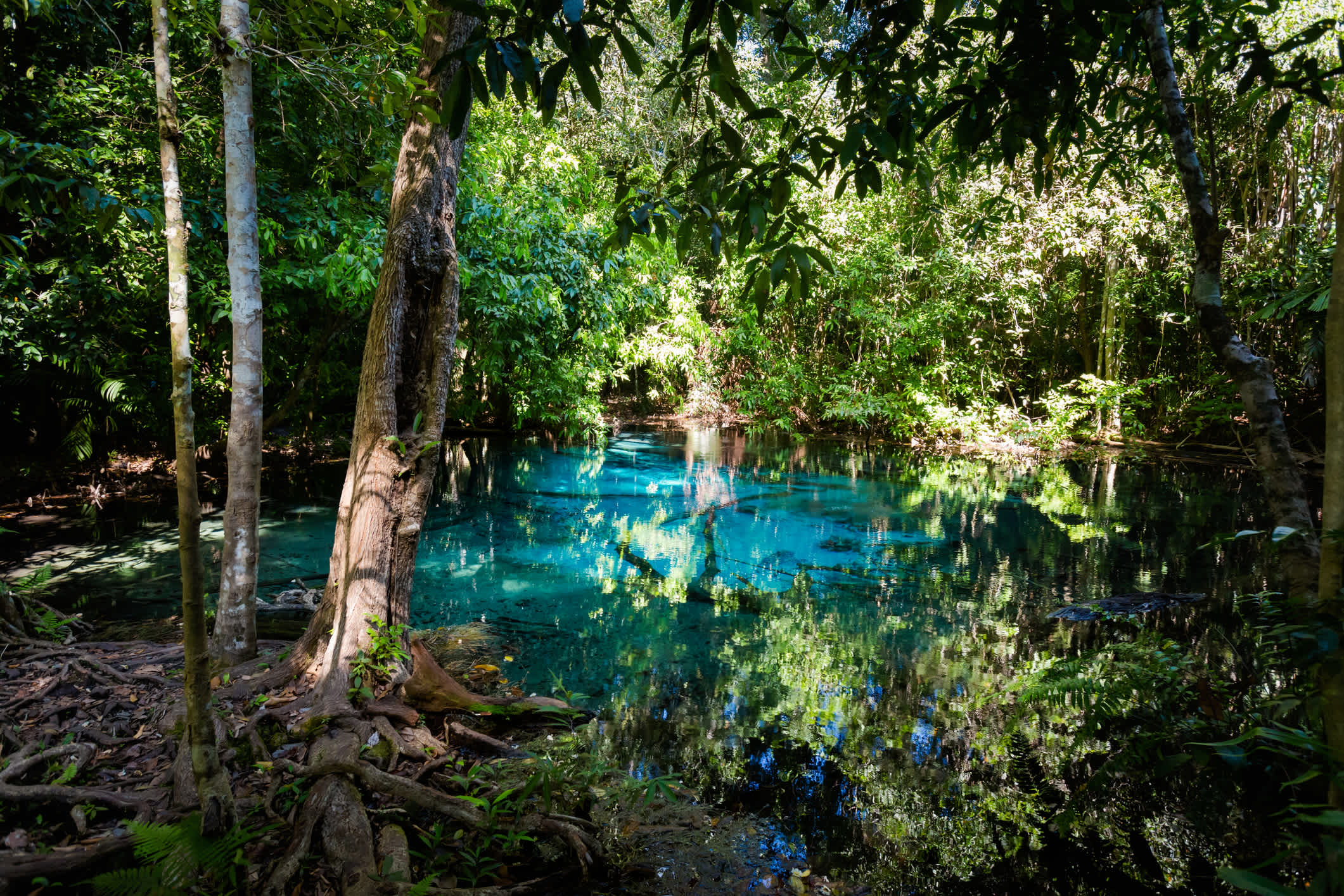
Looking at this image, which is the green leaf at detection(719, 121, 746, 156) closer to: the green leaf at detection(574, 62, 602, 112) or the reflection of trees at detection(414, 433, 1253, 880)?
the green leaf at detection(574, 62, 602, 112)

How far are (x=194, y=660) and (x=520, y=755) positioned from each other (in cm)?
157

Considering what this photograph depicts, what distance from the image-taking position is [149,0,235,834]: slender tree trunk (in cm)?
212

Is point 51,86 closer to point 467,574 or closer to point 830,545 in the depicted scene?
point 467,574

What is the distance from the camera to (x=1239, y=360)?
1.88 metres

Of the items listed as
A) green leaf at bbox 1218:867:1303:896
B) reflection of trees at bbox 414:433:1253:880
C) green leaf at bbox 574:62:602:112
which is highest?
green leaf at bbox 574:62:602:112

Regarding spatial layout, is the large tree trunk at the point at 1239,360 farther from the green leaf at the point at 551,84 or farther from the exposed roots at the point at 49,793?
the exposed roots at the point at 49,793

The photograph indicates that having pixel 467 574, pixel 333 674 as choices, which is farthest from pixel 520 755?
pixel 467 574

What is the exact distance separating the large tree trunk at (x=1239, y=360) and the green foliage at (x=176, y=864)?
2.85 metres

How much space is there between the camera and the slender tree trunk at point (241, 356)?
313 cm

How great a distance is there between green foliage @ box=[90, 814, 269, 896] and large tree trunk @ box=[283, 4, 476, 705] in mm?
1469

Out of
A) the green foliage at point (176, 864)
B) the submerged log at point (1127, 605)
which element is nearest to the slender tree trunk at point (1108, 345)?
the submerged log at point (1127, 605)

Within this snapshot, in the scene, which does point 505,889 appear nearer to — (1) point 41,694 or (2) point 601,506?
(1) point 41,694

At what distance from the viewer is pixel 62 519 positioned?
8.32 m

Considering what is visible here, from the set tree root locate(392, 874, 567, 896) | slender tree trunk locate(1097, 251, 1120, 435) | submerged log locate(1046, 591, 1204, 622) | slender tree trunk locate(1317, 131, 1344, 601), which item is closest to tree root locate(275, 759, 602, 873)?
tree root locate(392, 874, 567, 896)
